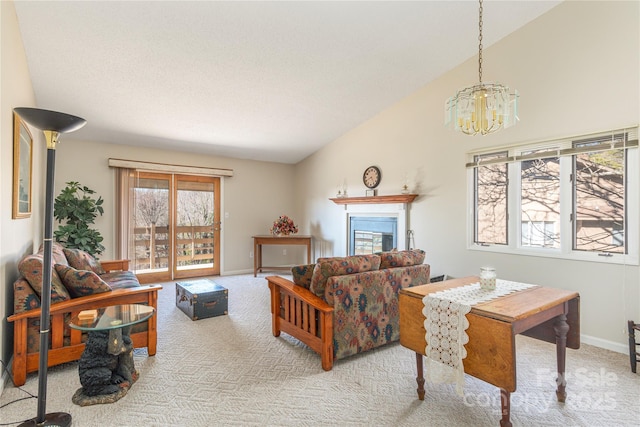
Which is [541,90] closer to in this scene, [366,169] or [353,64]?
[353,64]

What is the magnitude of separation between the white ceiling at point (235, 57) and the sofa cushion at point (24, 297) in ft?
6.79

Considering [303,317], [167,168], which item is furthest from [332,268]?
[167,168]

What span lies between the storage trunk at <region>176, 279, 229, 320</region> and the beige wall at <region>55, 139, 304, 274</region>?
78.6 inches

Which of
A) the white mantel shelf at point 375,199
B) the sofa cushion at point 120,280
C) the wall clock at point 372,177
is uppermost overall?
the wall clock at point 372,177

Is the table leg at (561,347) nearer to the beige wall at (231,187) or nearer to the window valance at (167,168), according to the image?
the beige wall at (231,187)

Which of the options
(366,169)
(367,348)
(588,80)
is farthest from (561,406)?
(366,169)

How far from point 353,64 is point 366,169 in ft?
5.95

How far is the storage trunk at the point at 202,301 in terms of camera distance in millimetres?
3525

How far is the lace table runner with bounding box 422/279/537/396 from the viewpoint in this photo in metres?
1.73

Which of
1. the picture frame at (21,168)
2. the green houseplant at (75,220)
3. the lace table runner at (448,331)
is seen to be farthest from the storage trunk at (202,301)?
the lace table runner at (448,331)

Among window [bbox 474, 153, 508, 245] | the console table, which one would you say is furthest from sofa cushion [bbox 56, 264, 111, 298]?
window [bbox 474, 153, 508, 245]

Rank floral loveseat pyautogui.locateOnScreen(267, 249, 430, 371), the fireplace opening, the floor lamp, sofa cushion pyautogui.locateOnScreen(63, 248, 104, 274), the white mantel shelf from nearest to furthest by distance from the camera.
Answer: the floor lamp → floral loveseat pyautogui.locateOnScreen(267, 249, 430, 371) → sofa cushion pyautogui.locateOnScreen(63, 248, 104, 274) → the white mantel shelf → the fireplace opening

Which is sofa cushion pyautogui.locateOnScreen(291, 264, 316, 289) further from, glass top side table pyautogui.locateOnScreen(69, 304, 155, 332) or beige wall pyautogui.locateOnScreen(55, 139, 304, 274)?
beige wall pyautogui.locateOnScreen(55, 139, 304, 274)

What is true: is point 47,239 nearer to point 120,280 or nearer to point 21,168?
point 21,168
